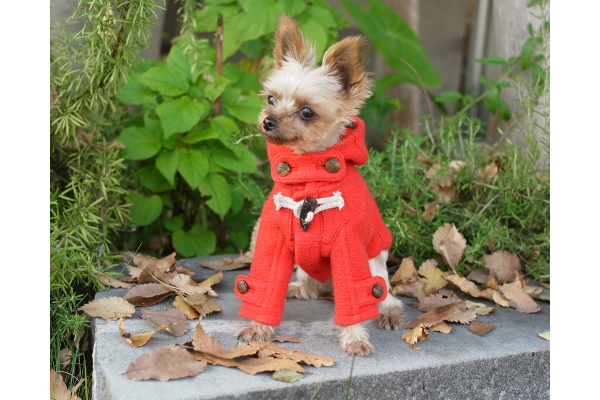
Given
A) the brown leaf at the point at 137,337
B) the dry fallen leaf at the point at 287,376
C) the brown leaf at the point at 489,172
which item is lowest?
the dry fallen leaf at the point at 287,376

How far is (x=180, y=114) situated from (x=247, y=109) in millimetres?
379

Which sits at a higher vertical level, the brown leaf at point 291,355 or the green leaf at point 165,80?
the green leaf at point 165,80

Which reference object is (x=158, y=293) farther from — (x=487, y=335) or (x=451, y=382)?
(x=487, y=335)

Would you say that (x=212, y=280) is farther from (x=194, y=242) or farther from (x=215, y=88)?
(x=215, y=88)

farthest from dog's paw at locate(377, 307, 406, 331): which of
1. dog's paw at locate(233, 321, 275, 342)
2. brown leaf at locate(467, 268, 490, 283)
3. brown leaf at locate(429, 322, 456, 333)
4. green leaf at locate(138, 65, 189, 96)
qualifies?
green leaf at locate(138, 65, 189, 96)

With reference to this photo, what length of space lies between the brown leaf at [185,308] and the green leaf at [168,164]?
0.77 m

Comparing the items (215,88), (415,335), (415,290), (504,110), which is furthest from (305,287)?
(504,110)

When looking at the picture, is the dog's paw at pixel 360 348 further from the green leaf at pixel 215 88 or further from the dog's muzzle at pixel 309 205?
the green leaf at pixel 215 88

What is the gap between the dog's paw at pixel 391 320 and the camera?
2094 millimetres

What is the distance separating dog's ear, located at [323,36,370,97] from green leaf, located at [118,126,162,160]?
1.22 metres

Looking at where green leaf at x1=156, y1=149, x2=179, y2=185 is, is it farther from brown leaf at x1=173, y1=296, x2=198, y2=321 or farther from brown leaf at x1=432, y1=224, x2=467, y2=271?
brown leaf at x1=432, y1=224, x2=467, y2=271

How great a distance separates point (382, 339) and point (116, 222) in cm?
144

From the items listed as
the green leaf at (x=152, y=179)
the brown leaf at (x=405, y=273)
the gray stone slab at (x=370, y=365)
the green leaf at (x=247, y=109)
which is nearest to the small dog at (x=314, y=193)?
the gray stone slab at (x=370, y=365)

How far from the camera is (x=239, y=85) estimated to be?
3273 mm
